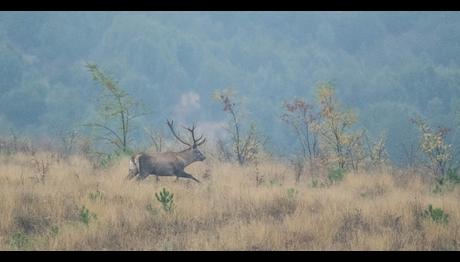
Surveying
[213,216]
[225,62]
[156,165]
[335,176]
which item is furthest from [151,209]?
Answer: [225,62]

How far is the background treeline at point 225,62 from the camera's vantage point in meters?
59.0

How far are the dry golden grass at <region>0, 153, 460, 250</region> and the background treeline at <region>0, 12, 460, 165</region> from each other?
132 ft

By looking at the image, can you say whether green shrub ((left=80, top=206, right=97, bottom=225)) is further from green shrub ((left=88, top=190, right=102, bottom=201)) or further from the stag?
the stag

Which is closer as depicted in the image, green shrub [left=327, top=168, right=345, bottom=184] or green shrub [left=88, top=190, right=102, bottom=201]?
green shrub [left=88, top=190, right=102, bottom=201]

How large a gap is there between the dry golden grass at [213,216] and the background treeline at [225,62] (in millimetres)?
40217

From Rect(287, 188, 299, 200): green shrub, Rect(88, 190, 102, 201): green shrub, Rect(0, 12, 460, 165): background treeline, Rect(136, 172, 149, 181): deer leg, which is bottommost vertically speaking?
Rect(287, 188, 299, 200): green shrub

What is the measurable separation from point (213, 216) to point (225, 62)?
65.1 meters

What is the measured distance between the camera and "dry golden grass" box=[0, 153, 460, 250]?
873cm

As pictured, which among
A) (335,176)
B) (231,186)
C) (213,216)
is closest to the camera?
(213,216)

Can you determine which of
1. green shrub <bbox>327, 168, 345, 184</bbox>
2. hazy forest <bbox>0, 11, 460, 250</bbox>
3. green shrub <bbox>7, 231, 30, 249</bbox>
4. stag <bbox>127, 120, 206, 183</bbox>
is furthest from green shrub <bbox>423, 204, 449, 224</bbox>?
green shrub <bbox>7, 231, 30, 249</bbox>

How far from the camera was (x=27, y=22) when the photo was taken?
71500 millimetres

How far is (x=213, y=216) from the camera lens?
9.73 metres

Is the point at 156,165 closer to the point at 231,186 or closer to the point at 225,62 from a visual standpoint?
the point at 231,186

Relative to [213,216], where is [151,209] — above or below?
above
